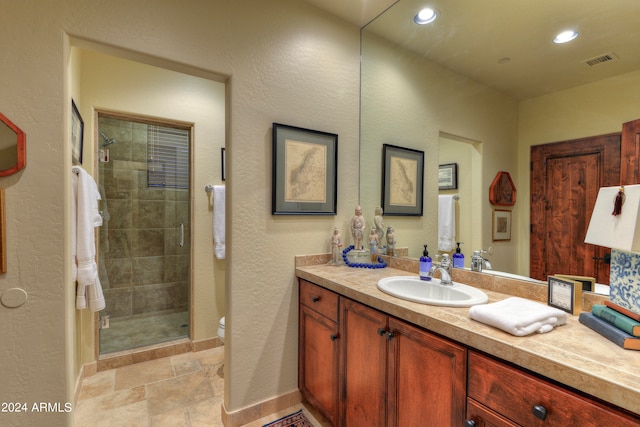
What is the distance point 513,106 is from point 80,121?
2704 mm

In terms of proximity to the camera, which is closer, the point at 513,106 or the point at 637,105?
the point at 637,105

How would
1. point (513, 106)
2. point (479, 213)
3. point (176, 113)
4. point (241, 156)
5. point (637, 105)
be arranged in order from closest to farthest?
1. point (637, 105)
2. point (513, 106)
3. point (479, 213)
4. point (241, 156)
5. point (176, 113)

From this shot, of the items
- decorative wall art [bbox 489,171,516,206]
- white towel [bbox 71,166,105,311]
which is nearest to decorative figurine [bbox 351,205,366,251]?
decorative wall art [bbox 489,171,516,206]

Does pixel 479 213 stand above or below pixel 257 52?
below

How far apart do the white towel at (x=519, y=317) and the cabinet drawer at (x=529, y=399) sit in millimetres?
115

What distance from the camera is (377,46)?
2.22 metres

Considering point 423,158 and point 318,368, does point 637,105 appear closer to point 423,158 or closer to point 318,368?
point 423,158

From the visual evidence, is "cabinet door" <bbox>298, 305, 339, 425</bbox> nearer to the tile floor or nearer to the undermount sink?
the tile floor

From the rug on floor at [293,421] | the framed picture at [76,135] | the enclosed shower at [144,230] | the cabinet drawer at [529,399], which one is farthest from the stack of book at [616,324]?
the enclosed shower at [144,230]

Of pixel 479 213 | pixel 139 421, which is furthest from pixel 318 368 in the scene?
pixel 479 213

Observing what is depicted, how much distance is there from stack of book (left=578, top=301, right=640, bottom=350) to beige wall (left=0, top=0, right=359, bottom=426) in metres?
1.44

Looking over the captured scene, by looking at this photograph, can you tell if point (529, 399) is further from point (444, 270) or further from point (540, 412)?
point (444, 270)

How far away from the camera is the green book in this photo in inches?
31.8

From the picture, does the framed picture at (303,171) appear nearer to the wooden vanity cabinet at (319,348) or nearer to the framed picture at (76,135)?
the wooden vanity cabinet at (319,348)
